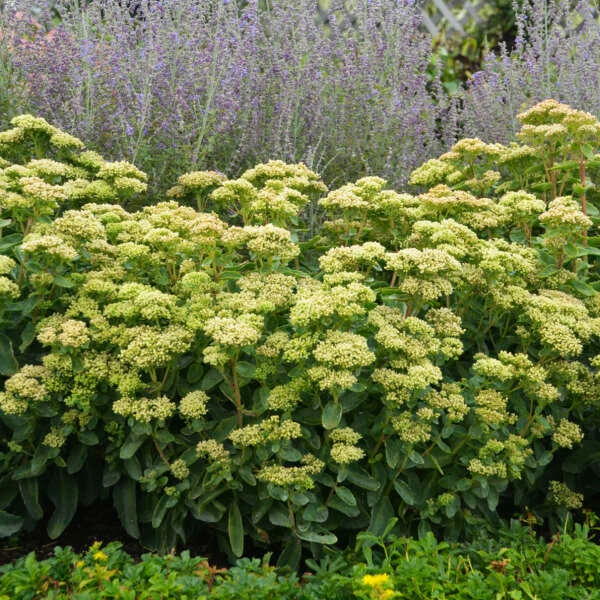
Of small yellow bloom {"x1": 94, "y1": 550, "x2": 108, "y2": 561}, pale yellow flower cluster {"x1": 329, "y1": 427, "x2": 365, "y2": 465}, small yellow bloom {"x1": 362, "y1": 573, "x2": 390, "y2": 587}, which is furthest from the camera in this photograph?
pale yellow flower cluster {"x1": 329, "y1": 427, "x2": 365, "y2": 465}

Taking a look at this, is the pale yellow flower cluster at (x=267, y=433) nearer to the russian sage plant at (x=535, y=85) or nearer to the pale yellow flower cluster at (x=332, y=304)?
the pale yellow flower cluster at (x=332, y=304)

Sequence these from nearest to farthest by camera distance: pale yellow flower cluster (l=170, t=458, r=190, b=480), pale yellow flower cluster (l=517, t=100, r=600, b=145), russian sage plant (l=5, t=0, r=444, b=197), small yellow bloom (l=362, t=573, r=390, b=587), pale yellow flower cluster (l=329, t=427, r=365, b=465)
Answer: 1. small yellow bloom (l=362, t=573, r=390, b=587)
2. pale yellow flower cluster (l=329, t=427, r=365, b=465)
3. pale yellow flower cluster (l=170, t=458, r=190, b=480)
4. pale yellow flower cluster (l=517, t=100, r=600, b=145)
5. russian sage plant (l=5, t=0, r=444, b=197)

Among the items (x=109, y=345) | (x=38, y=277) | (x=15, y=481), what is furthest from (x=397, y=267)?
(x=15, y=481)

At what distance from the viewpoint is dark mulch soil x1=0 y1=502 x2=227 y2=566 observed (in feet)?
9.05

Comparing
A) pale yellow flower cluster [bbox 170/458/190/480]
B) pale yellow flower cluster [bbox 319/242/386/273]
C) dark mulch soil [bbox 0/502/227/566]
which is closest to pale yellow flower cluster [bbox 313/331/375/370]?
pale yellow flower cluster [bbox 319/242/386/273]

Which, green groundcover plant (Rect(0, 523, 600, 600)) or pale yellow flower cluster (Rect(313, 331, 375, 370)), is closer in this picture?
green groundcover plant (Rect(0, 523, 600, 600))

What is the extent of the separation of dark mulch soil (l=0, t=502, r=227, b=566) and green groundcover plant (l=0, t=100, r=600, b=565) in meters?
0.09

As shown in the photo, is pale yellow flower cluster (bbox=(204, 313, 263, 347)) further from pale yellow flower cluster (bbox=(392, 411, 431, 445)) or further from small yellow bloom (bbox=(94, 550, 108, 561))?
small yellow bloom (bbox=(94, 550, 108, 561))

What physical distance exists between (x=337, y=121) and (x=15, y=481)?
288 centimetres

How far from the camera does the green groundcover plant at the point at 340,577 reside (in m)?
2.07

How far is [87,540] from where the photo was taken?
2881 millimetres

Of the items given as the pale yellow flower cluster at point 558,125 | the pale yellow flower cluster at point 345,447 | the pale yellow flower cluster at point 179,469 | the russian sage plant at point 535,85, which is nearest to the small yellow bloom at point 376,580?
the pale yellow flower cluster at point 345,447

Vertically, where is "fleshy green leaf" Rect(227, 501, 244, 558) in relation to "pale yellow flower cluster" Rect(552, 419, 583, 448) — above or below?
below

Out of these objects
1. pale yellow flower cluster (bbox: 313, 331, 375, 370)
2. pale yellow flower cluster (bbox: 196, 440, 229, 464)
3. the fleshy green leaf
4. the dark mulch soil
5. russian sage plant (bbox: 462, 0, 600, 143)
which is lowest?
the dark mulch soil
